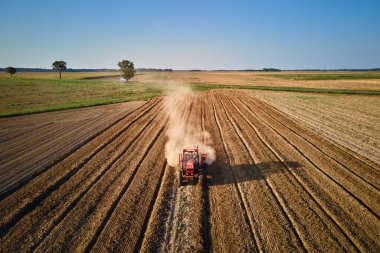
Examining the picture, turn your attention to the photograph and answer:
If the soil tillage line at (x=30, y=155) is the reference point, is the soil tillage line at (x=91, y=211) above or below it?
below

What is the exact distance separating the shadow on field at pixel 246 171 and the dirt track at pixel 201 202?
5cm

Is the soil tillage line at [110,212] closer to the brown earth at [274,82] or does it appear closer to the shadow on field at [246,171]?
the shadow on field at [246,171]

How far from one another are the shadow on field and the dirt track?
0.05 meters

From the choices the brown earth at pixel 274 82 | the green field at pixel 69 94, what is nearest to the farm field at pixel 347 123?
the green field at pixel 69 94

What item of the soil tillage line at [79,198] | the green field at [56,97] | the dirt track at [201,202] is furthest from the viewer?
the green field at [56,97]

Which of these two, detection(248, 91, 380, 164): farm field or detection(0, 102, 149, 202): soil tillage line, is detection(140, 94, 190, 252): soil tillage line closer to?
detection(0, 102, 149, 202): soil tillage line

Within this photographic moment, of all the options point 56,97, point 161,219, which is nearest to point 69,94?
point 56,97

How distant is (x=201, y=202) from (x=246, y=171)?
11.4 feet

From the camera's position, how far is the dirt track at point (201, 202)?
7.48m

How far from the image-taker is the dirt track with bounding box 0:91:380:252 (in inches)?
295

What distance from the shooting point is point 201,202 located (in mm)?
9477

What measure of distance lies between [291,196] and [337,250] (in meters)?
2.88

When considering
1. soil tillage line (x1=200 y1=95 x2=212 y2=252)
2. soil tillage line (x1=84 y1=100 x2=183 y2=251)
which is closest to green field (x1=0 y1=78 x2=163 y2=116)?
soil tillage line (x1=84 y1=100 x2=183 y2=251)

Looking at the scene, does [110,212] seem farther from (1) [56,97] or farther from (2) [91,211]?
(1) [56,97]
